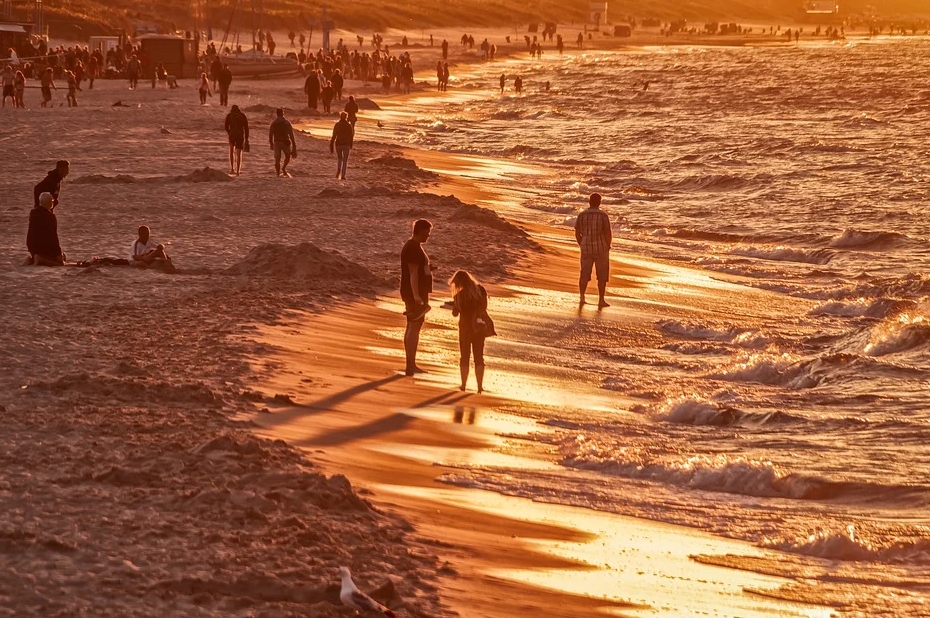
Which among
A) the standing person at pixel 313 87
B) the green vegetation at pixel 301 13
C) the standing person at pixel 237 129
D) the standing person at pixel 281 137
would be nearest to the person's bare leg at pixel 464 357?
the standing person at pixel 281 137

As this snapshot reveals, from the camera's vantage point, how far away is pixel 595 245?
1680cm

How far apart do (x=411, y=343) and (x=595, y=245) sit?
5.34 m

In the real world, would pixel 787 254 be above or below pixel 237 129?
below

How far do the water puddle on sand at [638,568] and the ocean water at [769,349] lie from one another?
0.32m

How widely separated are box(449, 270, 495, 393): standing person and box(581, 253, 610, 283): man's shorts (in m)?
5.15

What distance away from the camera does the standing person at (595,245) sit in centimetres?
1680

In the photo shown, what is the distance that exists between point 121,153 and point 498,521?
2255 cm

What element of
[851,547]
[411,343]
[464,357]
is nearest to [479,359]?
[464,357]

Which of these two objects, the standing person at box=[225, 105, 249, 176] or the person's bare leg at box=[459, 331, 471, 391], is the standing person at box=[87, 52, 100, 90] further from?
the person's bare leg at box=[459, 331, 471, 391]

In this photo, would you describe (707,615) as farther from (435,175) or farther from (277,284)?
(435,175)

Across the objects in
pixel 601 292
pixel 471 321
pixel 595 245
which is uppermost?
pixel 595 245

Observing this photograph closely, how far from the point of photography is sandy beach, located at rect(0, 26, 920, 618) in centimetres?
673

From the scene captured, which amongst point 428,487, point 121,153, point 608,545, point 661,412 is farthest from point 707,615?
point 121,153

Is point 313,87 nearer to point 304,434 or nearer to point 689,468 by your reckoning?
point 689,468
